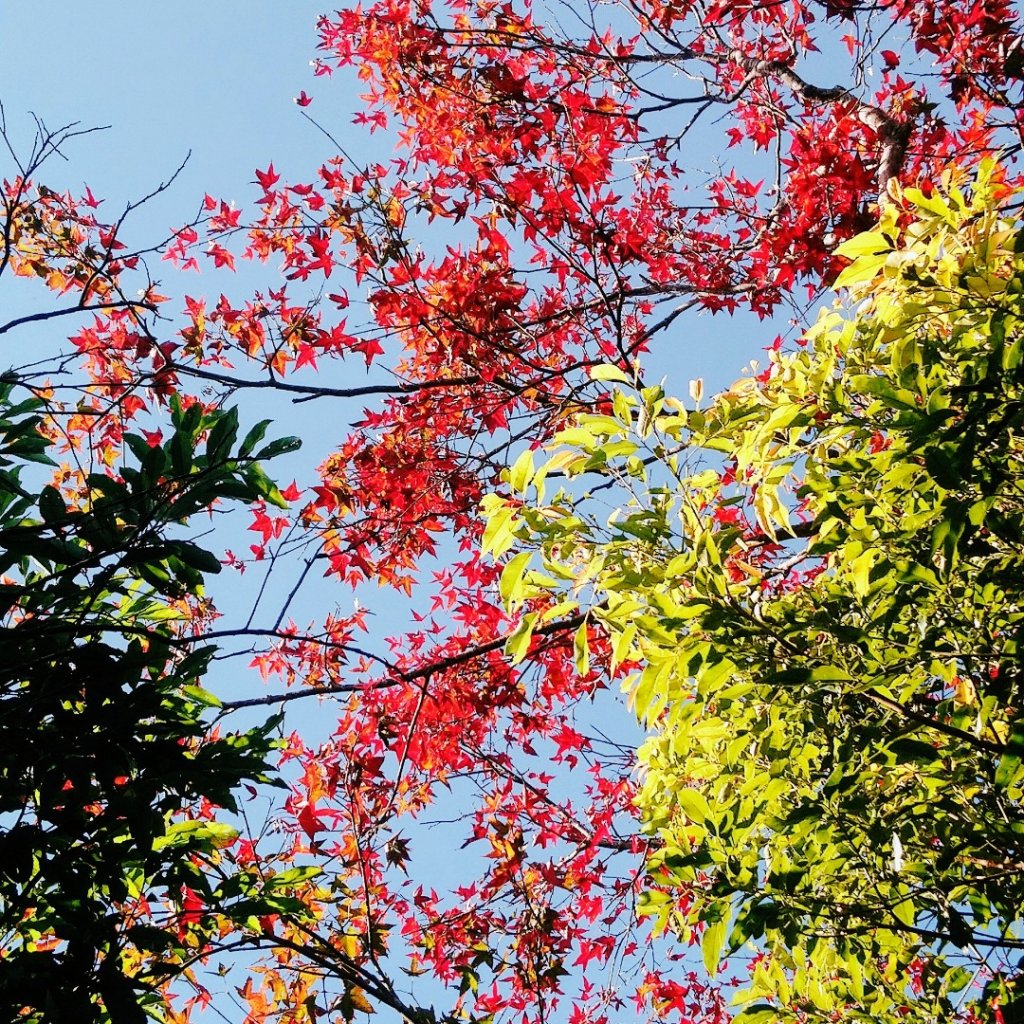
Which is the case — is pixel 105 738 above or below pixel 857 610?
below

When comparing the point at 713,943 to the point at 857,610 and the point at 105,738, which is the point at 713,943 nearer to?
the point at 857,610

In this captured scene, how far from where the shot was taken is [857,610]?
228cm

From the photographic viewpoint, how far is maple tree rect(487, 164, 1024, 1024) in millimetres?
1857

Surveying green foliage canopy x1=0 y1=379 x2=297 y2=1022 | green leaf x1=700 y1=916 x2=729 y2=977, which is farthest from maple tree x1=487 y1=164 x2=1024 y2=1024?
green foliage canopy x1=0 y1=379 x2=297 y2=1022

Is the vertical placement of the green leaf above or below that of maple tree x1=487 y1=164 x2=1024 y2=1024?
below

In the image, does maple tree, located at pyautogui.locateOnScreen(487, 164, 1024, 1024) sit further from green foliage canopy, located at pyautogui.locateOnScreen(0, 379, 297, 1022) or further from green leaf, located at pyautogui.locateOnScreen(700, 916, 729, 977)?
green foliage canopy, located at pyautogui.locateOnScreen(0, 379, 297, 1022)

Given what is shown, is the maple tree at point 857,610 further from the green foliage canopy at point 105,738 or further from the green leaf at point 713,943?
the green foliage canopy at point 105,738

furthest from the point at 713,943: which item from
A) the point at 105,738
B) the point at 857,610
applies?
the point at 105,738

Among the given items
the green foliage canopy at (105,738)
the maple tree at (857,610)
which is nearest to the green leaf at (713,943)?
the maple tree at (857,610)

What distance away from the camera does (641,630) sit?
1.83 metres

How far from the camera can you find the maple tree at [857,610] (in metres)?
1.86

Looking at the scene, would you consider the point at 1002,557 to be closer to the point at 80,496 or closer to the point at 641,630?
the point at 641,630

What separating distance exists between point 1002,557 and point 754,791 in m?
0.84

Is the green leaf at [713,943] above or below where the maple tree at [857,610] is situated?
below
